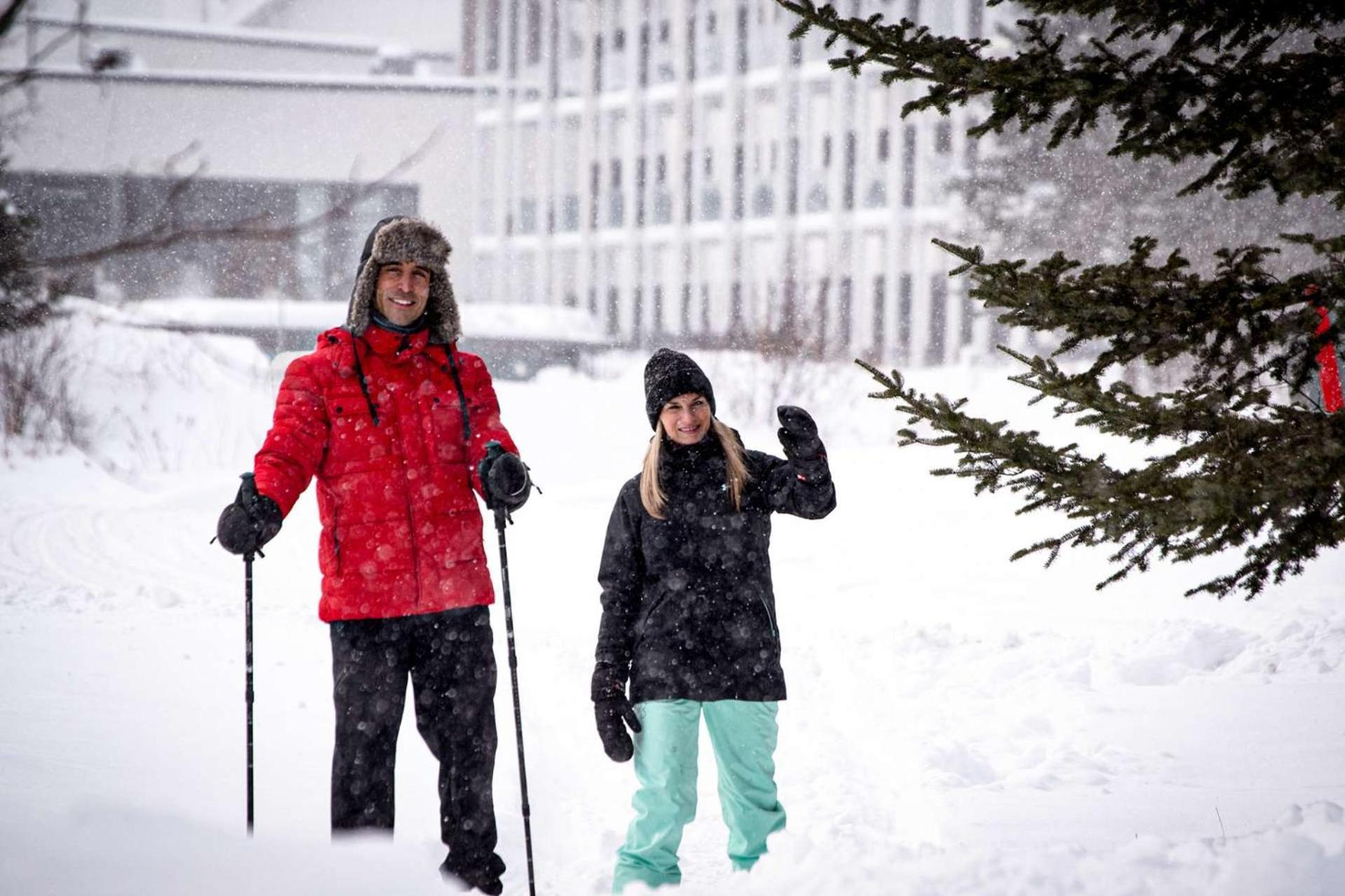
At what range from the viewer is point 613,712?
11.9 ft

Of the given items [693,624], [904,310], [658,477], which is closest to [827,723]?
[693,624]

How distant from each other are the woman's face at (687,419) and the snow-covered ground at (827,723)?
1.32 m

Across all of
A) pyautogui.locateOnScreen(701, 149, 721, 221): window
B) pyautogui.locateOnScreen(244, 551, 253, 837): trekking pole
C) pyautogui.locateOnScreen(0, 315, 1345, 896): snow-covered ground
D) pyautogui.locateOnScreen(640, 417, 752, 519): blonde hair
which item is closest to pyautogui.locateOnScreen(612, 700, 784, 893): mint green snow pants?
pyautogui.locateOnScreen(0, 315, 1345, 896): snow-covered ground

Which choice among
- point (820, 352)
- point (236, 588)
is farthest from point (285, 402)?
point (820, 352)

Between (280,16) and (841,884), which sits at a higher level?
(280,16)

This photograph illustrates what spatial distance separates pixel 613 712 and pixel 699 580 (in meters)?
0.50

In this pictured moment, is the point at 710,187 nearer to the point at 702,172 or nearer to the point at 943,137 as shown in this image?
the point at 702,172

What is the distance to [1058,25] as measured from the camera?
76.6 ft

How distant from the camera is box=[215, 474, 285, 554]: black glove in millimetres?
3432

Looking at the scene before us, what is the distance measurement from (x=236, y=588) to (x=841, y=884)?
8116 mm

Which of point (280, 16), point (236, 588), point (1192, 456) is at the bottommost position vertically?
point (236, 588)

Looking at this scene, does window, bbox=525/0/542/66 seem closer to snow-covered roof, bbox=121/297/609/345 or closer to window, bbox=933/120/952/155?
snow-covered roof, bbox=121/297/609/345

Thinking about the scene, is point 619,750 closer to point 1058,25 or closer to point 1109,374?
point 1109,374

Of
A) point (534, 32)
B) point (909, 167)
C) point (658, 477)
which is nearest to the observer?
point (658, 477)
